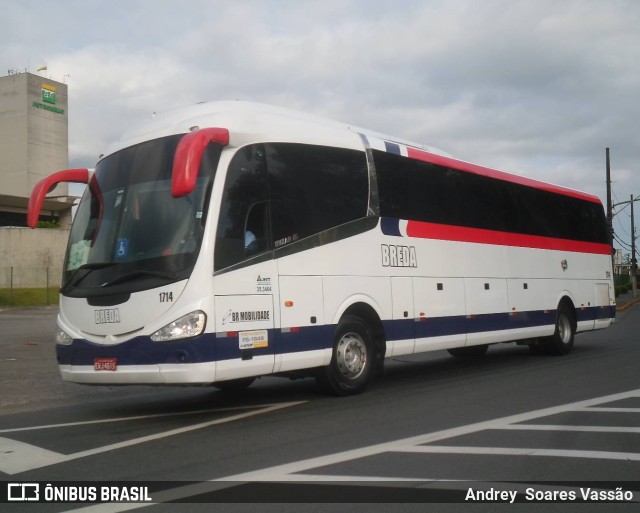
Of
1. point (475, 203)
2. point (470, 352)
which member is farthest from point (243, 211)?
point (470, 352)

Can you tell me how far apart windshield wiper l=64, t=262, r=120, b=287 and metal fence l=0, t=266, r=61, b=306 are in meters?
39.8

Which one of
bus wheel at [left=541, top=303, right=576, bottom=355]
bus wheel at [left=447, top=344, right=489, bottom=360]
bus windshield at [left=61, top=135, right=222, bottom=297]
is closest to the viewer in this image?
bus windshield at [left=61, top=135, right=222, bottom=297]

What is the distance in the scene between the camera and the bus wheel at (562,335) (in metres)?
15.6

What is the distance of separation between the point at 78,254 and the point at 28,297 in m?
42.9

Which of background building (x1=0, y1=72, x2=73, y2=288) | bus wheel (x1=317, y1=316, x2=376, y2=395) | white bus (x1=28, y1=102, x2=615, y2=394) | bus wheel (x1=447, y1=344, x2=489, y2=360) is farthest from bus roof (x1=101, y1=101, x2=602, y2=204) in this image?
background building (x1=0, y1=72, x2=73, y2=288)

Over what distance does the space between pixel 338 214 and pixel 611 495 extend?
5.60 meters

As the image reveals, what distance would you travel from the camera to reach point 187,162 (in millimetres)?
7125

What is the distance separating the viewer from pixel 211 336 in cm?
797

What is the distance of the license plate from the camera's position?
27.0 feet

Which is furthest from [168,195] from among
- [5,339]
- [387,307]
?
[5,339]

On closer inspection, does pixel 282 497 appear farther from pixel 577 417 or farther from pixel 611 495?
pixel 577 417

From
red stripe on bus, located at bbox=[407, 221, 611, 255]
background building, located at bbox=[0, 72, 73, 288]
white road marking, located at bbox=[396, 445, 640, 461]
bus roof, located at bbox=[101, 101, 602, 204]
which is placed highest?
background building, located at bbox=[0, 72, 73, 288]

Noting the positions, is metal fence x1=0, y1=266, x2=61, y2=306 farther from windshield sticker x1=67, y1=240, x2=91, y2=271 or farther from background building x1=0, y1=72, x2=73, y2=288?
windshield sticker x1=67, y1=240, x2=91, y2=271

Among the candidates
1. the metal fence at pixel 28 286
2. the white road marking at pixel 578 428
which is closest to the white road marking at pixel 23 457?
the white road marking at pixel 578 428
